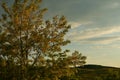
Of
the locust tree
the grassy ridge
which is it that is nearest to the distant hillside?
the grassy ridge

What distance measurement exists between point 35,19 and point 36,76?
5323mm

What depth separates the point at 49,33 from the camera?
2661 centimetres

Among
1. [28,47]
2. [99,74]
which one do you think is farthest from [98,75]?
[28,47]

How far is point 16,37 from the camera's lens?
26125 mm

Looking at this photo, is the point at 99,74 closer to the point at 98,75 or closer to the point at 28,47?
the point at 98,75

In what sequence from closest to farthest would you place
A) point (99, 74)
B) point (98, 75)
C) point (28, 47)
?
point (28, 47)
point (98, 75)
point (99, 74)

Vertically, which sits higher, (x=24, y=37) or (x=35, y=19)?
(x=35, y=19)

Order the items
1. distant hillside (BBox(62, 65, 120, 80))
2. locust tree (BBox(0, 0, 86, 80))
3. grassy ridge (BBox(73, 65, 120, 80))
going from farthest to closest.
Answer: grassy ridge (BBox(73, 65, 120, 80))
distant hillside (BBox(62, 65, 120, 80))
locust tree (BBox(0, 0, 86, 80))

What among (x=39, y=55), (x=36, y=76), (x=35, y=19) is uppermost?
(x=35, y=19)

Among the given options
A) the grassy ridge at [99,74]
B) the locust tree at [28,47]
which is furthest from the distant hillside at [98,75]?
the locust tree at [28,47]

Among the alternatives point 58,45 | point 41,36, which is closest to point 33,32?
point 41,36

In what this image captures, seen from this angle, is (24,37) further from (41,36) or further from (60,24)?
(60,24)

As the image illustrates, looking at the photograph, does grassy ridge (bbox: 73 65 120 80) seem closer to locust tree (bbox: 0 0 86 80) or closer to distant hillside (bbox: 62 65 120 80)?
distant hillside (bbox: 62 65 120 80)

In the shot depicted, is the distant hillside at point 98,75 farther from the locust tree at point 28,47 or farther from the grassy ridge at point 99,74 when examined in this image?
the locust tree at point 28,47
